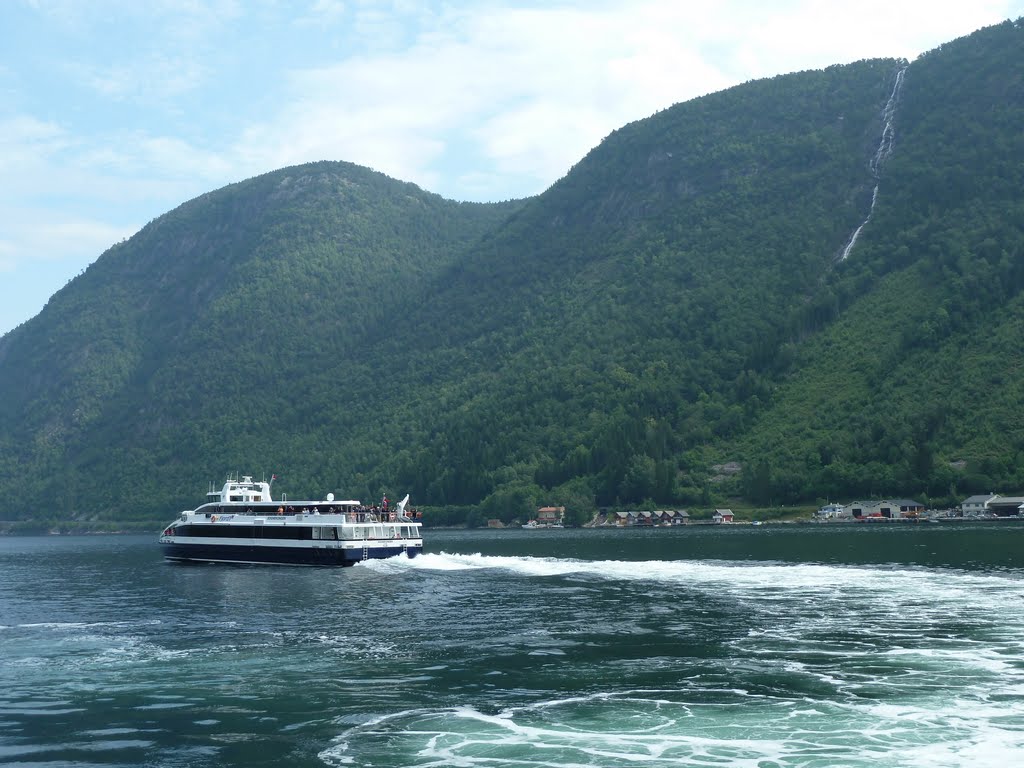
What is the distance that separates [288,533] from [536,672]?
7704cm

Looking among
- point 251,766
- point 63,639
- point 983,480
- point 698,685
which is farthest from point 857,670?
point 983,480

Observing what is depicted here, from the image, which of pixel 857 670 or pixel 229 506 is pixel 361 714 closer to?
pixel 857 670

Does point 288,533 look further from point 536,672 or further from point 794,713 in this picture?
point 794,713

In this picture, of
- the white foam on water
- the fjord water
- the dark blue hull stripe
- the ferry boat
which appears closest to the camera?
the white foam on water

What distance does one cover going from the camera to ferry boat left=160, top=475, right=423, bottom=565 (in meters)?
114

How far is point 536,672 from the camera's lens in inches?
1721

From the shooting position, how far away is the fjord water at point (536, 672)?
3222 centimetres

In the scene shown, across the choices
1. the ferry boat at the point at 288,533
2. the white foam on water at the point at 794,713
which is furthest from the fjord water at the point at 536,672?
the ferry boat at the point at 288,533

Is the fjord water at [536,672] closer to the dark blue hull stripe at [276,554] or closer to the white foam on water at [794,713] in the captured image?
the white foam on water at [794,713]

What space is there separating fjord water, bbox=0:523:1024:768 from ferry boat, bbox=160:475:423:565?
26.6 meters

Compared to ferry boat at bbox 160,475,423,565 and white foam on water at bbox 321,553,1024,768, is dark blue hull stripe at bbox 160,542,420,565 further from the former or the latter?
white foam on water at bbox 321,553,1024,768

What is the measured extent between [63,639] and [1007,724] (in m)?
46.5

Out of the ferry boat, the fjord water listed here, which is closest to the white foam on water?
the fjord water

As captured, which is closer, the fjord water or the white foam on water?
the white foam on water
